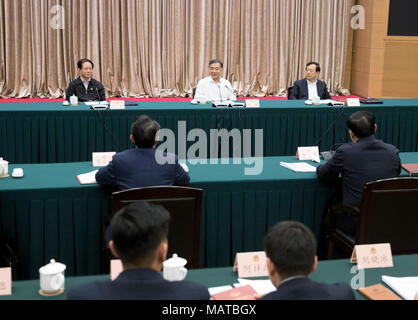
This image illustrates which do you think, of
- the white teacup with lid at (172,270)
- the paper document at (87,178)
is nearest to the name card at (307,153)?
the paper document at (87,178)

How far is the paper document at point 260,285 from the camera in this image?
79.7 inches

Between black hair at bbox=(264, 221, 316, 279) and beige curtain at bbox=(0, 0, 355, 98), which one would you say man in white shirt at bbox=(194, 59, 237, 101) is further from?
black hair at bbox=(264, 221, 316, 279)

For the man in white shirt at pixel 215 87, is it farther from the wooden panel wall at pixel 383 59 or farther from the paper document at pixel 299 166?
the wooden panel wall at pixel 383 59

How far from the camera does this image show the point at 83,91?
20.5 ft

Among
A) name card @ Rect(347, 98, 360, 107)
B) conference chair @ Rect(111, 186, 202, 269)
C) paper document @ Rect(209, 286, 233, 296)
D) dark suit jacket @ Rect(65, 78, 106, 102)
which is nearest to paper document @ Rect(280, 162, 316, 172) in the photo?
conference chair @ Rect(111, 186, 202, 269)

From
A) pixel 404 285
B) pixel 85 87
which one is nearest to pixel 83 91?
pixel 85 87

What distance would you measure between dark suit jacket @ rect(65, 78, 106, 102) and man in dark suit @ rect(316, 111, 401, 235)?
145 inches

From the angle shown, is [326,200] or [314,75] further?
[314,75]

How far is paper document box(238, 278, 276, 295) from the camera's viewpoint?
202cm

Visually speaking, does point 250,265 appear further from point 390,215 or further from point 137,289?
point 390,215

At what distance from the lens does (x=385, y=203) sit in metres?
2.95

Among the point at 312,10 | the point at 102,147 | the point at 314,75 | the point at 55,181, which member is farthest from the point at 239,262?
the point at 312,10
